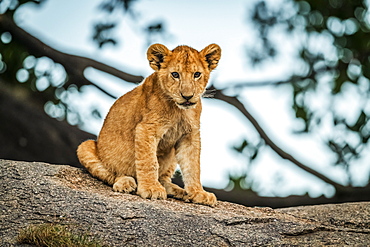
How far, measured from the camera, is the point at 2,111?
9.45 m

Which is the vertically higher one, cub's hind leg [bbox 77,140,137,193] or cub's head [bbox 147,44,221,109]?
cub's head [bbox 147,44,221,109]

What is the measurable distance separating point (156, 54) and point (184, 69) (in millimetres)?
425

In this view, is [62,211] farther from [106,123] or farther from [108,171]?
[106,123]

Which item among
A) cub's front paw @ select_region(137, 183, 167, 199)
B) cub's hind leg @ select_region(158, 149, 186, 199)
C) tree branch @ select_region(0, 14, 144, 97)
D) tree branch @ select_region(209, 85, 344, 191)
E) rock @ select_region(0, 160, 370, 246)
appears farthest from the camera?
tree branch @ select_region(209, 85, 344, 191)

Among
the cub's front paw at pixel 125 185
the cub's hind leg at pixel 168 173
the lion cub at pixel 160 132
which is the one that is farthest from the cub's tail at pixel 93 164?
the cub's hind leg at pixel 168 173

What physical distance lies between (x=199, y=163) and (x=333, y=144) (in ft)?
13.0

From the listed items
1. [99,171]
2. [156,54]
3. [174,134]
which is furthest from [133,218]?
[156,54]

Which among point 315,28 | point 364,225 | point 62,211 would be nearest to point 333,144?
point 315,28

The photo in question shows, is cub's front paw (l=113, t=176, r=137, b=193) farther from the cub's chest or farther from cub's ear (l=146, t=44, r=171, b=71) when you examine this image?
cub's ear (l=146, t=44, r=171, b=71)

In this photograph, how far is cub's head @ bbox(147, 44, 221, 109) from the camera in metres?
6.51

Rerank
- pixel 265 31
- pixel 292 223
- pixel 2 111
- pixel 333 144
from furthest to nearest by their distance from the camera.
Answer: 1. pixel 265 31
2. pixel 333 144
3. pixel 2 111
4. pixel 292 223

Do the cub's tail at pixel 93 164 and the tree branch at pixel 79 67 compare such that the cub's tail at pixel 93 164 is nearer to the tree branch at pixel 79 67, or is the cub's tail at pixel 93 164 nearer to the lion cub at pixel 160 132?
the lion cub at pixel 160 132

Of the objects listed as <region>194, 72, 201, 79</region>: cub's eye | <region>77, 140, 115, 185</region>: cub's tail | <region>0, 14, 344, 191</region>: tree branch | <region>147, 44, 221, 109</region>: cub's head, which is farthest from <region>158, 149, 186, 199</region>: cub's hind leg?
<region>0, 14, 344, 191</region>: tree branch

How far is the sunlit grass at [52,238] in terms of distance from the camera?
5184 mm
